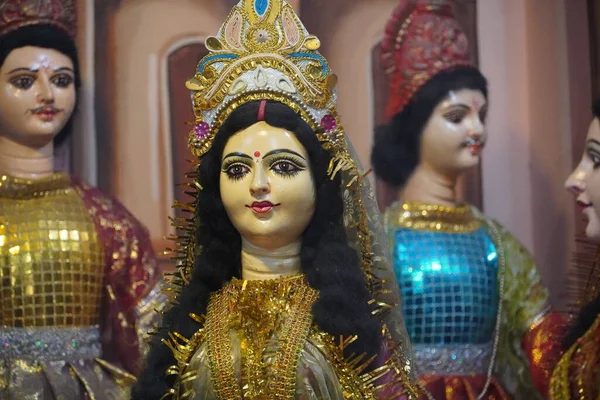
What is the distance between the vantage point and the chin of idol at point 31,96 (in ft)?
9.96

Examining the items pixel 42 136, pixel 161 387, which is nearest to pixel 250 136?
pixel 161 387

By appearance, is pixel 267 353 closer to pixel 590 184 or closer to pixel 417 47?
pixel 590 184

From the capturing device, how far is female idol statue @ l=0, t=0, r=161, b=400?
2887 millimetres

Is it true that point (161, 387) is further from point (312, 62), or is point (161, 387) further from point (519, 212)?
point (519, 212)

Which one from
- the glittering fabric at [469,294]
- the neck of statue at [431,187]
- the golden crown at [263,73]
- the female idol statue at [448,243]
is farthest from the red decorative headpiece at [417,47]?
the golden crown at [263,73]

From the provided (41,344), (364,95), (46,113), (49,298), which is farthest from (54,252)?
(364,95)

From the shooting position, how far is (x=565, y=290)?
11.8 feet

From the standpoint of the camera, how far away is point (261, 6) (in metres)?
2.45

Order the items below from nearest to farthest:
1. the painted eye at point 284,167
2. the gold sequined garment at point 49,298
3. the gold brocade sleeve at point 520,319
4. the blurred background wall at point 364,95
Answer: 1. the painted eye at point 284,167
2. the gold sequined garment at point 49,298
3. the gold brocade sleeve at point 520,319
4. the blurred background wall at point 364,95

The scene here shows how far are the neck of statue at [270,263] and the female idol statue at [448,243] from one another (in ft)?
2.68

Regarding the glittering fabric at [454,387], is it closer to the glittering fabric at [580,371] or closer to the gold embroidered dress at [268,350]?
the glittering fabric at [580,371]

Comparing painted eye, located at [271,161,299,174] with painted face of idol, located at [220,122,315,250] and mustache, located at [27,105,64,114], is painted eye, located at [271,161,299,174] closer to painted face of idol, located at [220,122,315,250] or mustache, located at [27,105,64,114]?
painted face of idol, located at [220,122,315,250]

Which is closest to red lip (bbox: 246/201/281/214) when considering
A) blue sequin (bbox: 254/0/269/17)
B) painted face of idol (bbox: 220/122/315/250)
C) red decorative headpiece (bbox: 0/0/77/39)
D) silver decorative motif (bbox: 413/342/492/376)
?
painted face of idol (bbox: 220/122/315/250)

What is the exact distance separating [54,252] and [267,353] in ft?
3.14
